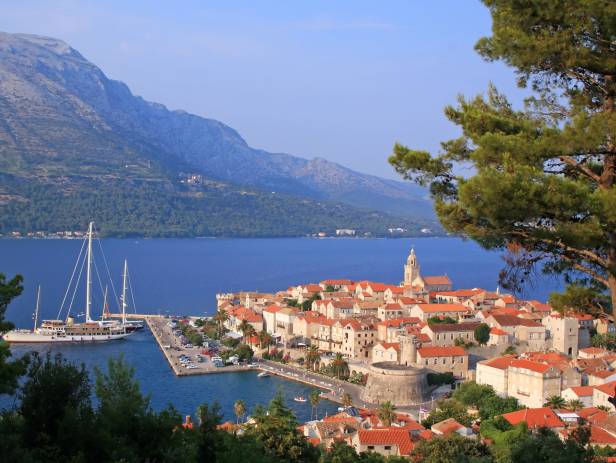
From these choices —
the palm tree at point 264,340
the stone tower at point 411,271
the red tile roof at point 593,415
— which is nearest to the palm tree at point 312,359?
the palm tree at point 264,340

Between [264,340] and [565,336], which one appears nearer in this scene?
[565,336]

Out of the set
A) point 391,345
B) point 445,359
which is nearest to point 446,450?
point 445,359

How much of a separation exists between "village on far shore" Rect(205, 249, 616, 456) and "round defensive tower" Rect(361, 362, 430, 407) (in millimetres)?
51

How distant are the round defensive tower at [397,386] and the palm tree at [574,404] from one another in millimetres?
7249

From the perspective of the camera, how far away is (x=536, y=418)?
88.2 feet

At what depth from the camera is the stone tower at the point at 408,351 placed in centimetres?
3972

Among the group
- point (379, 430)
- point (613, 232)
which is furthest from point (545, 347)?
point (613, 232)

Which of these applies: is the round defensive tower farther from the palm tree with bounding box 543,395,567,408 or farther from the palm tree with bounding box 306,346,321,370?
the palm tree with bounding box 306,346,321,370

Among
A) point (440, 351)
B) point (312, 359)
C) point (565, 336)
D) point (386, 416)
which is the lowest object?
point (312, 359)

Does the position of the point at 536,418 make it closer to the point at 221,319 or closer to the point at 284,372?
the point at 284,372

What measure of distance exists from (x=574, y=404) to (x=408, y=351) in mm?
10597

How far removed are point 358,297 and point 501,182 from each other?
1871 inches

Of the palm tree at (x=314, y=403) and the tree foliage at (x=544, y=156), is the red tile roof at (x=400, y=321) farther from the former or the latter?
the tree foliage at (x=544, y=156)

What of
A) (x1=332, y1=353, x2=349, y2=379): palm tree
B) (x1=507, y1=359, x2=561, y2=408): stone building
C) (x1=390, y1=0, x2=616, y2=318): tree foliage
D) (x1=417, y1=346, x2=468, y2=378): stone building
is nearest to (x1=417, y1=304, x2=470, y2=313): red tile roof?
(x1=417, y1=346, x2=468, y2=378): stone building
